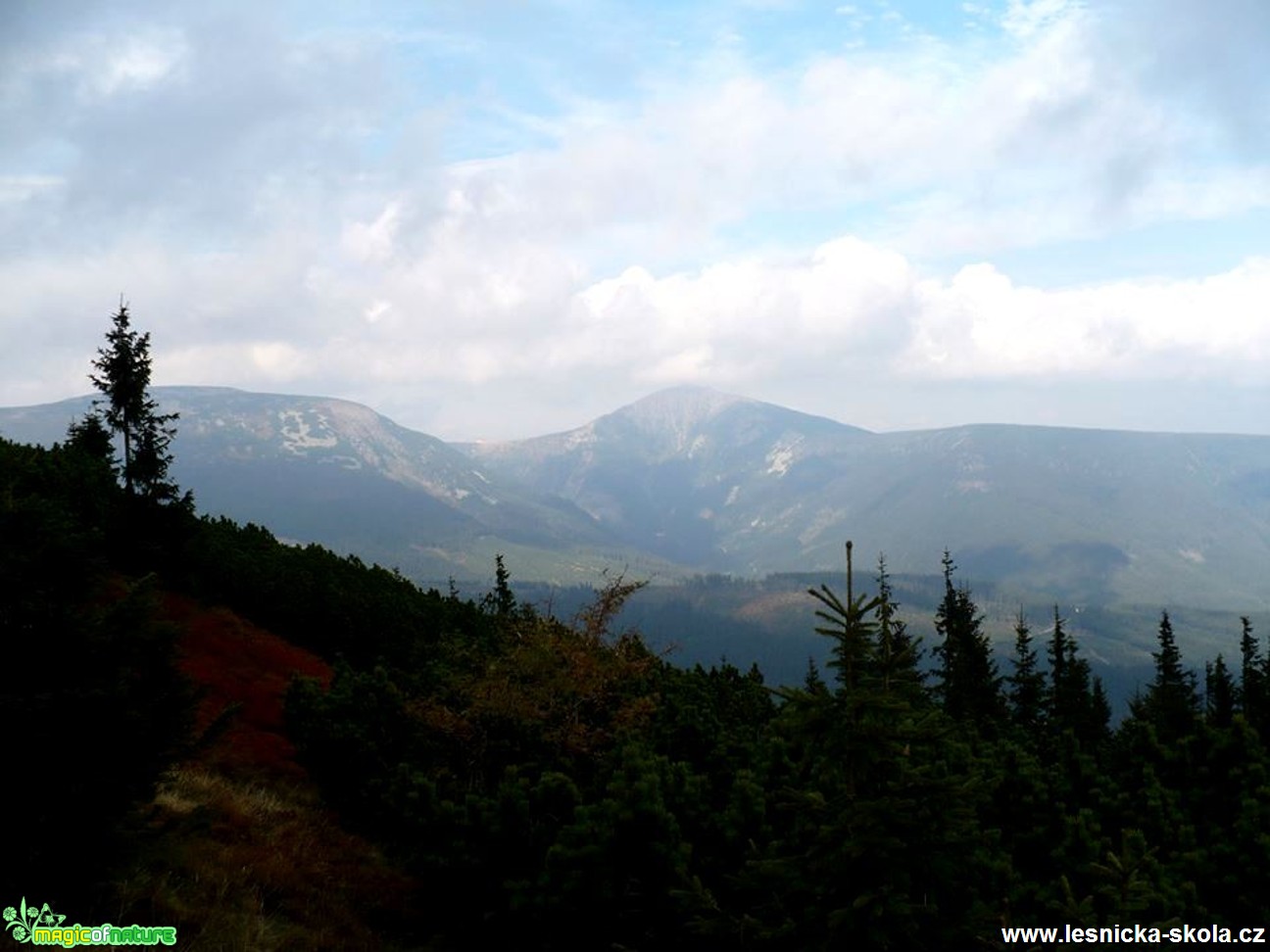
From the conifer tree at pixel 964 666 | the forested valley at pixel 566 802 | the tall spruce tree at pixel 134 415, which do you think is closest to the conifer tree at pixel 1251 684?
the conifer tree at pixel 964 666

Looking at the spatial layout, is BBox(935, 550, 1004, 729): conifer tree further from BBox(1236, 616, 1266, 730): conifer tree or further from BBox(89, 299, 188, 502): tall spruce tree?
BBox(89, 299, 188, 502): tall spruce tree

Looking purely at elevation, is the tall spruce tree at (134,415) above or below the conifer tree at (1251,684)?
above

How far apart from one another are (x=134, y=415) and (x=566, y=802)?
32.2 m

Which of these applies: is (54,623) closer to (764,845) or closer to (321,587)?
(764,845)

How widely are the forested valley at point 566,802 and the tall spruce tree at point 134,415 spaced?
52.1 ft

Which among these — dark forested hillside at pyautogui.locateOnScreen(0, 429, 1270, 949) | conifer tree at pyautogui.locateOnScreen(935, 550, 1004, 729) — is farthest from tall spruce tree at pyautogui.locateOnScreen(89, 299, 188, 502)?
conifer tree at pyautogui.locateOnScreen(935, 550, 1004, 729)

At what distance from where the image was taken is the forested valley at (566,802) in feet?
29.4

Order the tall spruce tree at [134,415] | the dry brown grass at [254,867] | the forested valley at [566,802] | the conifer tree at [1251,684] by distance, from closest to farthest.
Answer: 1. the forested valley at [566,802]
2. the dry brown grass at [254,867]
3. the tall spruce tree at [134,415]
4. the conifer tree at [1251,684]

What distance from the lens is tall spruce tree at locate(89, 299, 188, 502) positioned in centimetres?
3616

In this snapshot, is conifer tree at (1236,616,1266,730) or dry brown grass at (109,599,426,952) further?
conifer tree at (1236,616,1266,730)

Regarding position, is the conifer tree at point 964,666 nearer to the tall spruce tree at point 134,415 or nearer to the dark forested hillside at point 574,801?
the dark forested hillside at point 574,801

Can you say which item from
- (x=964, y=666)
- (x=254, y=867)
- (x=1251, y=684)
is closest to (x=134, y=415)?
(x=254, y=867)

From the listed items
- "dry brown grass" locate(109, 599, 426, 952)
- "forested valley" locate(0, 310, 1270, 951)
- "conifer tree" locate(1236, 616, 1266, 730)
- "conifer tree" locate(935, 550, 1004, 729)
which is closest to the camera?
"forested valley" locate(0, 310, 1270, 951)

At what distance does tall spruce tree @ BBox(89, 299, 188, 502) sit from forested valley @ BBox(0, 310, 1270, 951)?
15.9 metres
